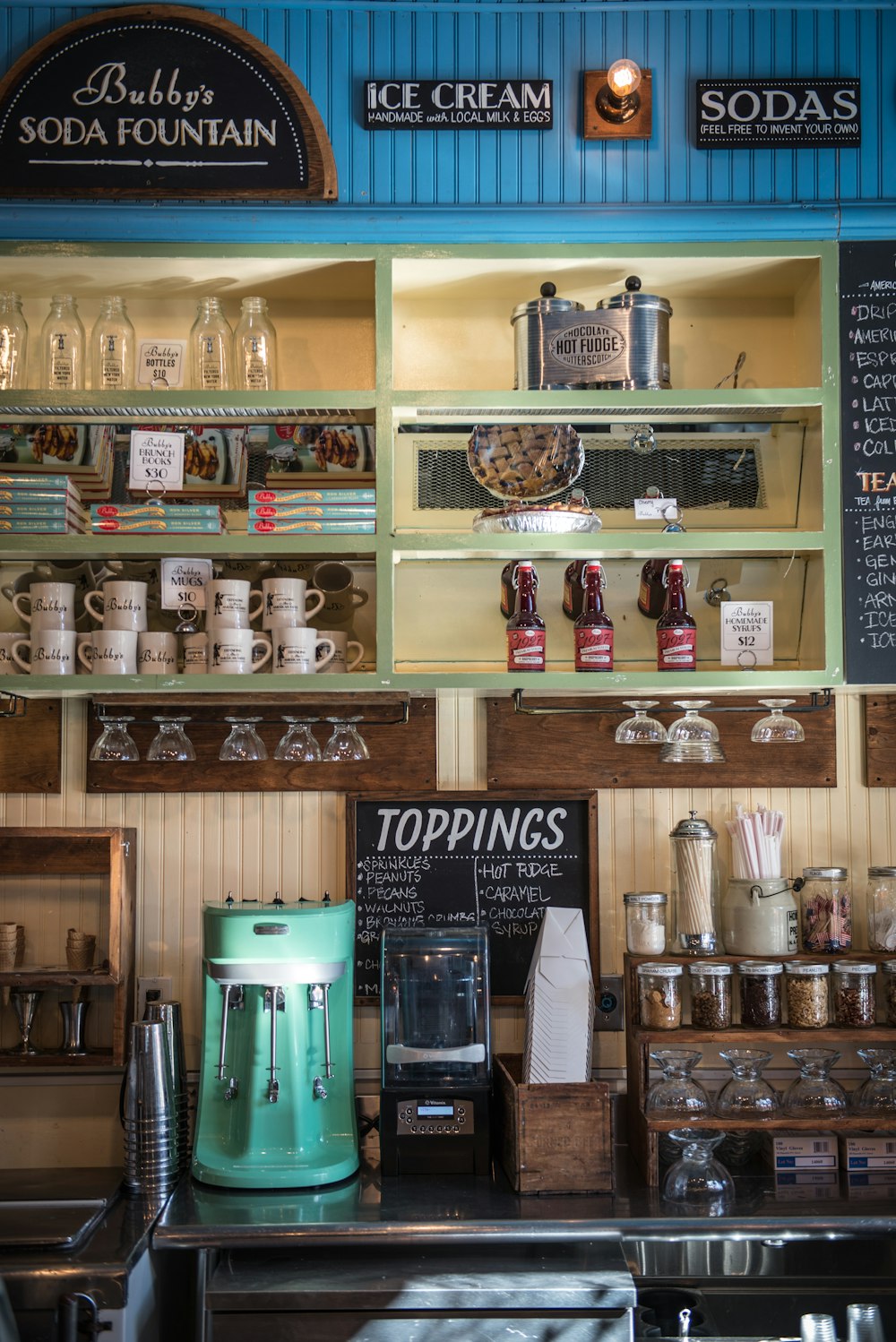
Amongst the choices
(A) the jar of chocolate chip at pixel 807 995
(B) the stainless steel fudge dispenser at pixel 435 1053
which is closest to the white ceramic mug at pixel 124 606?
(B) the stainless steel fudge dispenser at pixel 435 1053

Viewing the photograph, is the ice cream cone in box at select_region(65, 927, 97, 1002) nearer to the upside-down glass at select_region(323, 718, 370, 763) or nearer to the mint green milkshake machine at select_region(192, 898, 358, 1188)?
the mint green milkshake machine at select_region(192, 898, 358, 1188)

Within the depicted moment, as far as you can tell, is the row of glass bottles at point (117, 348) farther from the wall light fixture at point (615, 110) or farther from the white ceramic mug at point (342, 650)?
the wall light fixture at point (615, 110)

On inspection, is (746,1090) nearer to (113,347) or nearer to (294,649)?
(294,649)

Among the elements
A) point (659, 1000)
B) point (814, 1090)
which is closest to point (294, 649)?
point (659, 1000)

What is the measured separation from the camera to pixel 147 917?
2.97m

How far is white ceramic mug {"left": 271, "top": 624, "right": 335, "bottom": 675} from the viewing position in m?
2.65

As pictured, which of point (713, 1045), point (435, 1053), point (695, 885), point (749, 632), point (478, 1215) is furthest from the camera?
point (713, 1045)

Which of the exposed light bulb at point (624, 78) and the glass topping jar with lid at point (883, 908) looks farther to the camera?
the glass topping jar with lid at point (883, 908)

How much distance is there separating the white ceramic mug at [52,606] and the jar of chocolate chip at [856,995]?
1.85 metres

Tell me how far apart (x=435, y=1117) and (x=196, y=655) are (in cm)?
111

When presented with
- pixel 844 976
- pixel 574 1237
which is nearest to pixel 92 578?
pixel 574 1237

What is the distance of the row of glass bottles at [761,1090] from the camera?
2639 millimetres

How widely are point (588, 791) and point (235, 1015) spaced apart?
96 cm

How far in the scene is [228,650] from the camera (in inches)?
104
